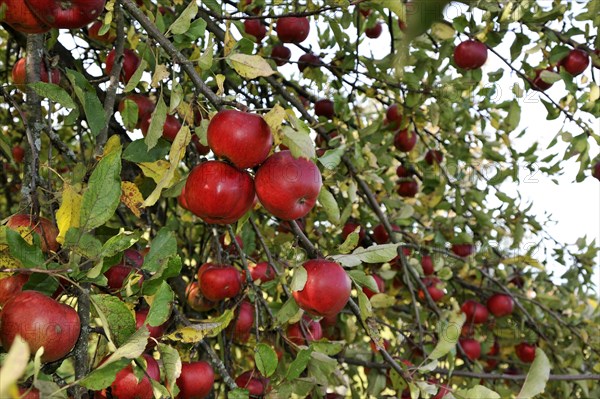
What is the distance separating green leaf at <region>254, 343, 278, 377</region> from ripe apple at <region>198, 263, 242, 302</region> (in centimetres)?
49

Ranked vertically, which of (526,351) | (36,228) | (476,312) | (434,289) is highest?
(36,228)

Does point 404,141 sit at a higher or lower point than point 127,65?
lower

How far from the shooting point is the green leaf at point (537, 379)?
1359 mm

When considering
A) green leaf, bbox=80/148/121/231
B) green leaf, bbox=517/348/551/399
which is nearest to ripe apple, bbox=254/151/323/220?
green leaf, bbox=80/148/121/231

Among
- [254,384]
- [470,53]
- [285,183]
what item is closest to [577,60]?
[470,53]

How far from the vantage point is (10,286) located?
1070 millimetres

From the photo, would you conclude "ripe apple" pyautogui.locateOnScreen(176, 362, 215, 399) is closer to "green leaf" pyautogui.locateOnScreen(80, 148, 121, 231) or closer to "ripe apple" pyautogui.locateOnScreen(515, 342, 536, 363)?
"green leaf" pyautogui.locateOnScreen(80, 148, 121, 231)

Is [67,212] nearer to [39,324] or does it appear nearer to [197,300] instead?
[39,324]

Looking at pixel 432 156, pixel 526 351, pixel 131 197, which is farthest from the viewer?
pixel 432 156

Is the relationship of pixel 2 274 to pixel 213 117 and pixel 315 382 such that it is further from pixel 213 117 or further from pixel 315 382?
pixel 315 382

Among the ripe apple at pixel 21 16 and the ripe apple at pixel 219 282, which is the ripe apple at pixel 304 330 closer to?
the ripe apple at pixel 219 282

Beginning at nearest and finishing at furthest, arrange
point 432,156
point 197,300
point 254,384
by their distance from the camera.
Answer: point 254,384 → point 197,300 → point 432,156

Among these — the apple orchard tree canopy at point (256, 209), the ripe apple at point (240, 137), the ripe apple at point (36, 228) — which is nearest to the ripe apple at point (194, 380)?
the apple orchard tree canopy at point (256, 209)

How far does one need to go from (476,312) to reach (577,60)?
1228 mm
